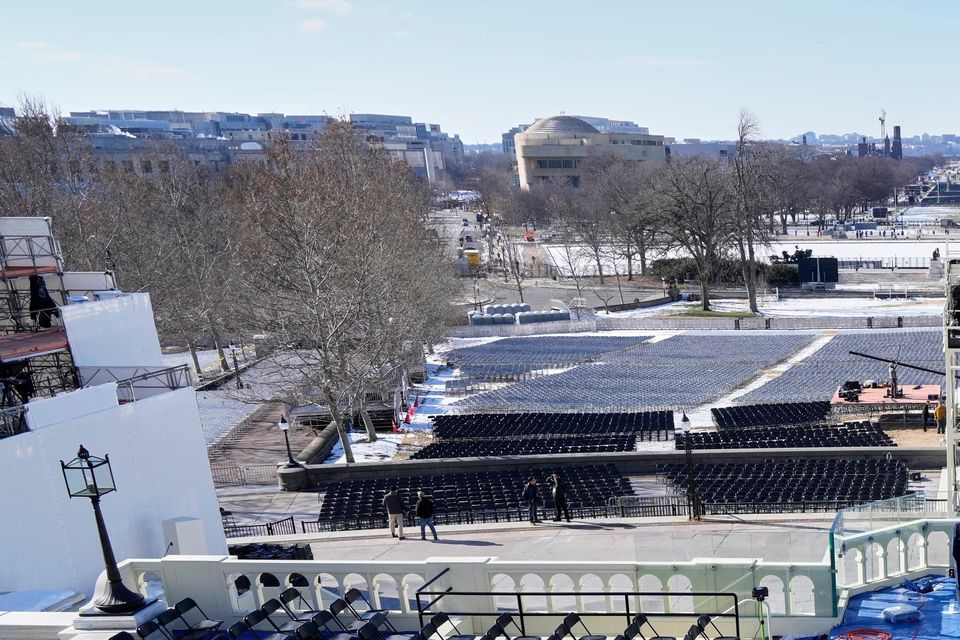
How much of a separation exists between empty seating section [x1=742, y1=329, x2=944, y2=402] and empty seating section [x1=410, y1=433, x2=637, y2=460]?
9.87 m

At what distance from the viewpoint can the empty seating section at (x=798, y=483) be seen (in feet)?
66.1

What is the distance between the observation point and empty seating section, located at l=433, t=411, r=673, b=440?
107 feet

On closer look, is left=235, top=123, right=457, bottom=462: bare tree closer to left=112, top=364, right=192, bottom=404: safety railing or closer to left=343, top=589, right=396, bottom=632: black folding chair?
left=112, top=364, right=192, bottom=404: safety railing

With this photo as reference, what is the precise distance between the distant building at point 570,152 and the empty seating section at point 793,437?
360 feet

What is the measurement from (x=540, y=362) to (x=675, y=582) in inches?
1543

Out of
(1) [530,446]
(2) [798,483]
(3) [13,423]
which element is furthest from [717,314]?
(3) [13,423]

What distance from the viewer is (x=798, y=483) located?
21719 millimetres

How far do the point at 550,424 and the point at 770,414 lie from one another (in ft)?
25.4

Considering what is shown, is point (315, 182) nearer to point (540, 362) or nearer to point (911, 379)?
point (540, 362)

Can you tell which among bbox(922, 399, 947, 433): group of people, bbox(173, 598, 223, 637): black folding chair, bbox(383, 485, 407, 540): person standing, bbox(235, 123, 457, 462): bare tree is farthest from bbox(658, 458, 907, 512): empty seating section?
bbox(235, 123, 457, 462): bare tree

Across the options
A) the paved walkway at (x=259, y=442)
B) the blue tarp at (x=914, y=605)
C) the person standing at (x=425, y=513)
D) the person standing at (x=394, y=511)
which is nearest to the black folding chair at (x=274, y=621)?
the blue tarp at (x=914, y=605)

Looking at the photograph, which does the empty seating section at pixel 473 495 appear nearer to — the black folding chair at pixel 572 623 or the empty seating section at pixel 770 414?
the empty seating section at pixel 770 414

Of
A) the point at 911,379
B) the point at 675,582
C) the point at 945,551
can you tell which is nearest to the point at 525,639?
the point at 675,582

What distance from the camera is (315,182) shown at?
45.3m
